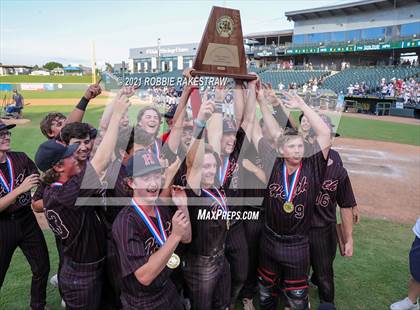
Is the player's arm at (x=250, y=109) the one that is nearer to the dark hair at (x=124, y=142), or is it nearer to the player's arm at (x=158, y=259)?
the dark hair at (x=124, y=142)

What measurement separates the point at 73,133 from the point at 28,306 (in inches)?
83.3

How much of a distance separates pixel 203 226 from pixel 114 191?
817 millimetres

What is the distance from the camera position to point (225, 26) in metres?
3.51

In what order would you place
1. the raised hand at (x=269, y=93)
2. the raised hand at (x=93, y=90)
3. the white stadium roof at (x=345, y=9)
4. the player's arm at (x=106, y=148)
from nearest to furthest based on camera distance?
the player's arm at (x=106, y=148) < the raised hand at (x=269, y=93) < the raised hand at (x=93, y=90) < the white stadium roof at (x=345, y=9)

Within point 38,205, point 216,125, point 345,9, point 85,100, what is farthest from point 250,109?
point 345,9

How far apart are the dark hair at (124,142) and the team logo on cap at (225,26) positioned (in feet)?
4.49

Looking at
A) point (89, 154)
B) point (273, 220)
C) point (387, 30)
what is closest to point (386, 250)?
point (273, 220)

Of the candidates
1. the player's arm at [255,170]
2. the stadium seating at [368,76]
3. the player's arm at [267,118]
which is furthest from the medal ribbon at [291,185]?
the stadium seating at [368,76]

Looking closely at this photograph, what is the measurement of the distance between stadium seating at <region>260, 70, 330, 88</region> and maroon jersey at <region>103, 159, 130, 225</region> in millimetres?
33348

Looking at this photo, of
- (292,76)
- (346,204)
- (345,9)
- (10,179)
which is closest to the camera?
(10,179)

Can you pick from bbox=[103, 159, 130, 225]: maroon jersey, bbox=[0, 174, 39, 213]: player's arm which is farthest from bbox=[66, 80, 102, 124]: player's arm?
bbox=[103, 159, 130, 225]: maroon jersey

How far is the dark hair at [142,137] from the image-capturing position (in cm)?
348

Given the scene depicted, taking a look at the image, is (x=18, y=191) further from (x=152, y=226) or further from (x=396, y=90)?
(x=396, y=90)

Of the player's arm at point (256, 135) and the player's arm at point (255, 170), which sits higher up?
the player's arm at point (256, 135)
